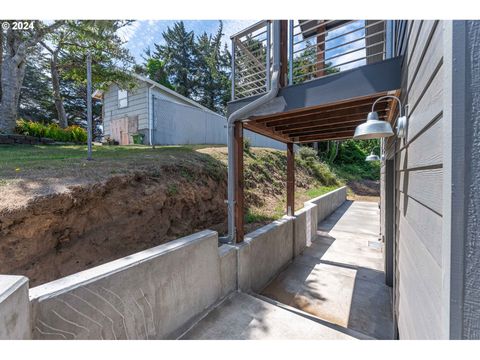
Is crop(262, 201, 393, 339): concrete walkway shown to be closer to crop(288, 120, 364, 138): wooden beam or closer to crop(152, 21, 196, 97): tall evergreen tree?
crop(288, 120, 364, 138): wooden beam

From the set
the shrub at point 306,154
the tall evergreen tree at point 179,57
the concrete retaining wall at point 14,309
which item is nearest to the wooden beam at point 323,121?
the concrete retaining wall at point 14,309

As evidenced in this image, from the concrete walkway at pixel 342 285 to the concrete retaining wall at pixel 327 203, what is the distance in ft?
4.95

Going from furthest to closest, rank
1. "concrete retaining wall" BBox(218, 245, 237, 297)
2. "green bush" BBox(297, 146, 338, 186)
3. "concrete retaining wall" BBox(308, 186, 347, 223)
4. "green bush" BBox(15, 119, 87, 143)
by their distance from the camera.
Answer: "green bush" BBox(297, 146, 338, 186), "concrete retaining wall" BBox(308, 186, 347, 223), "green bush" BBox(15, 119, 87, 143), "concrete retaining wall" BBox(218, 245, 237, 297)

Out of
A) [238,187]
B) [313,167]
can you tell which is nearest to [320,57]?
[238,187]

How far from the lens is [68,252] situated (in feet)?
8.79

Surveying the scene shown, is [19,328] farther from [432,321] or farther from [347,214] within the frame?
[347,214]

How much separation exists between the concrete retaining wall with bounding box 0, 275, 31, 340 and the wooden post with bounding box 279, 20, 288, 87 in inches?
131

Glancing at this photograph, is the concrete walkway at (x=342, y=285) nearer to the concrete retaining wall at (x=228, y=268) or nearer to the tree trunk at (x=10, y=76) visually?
the concrete retaining wall at (x=228, y=268)

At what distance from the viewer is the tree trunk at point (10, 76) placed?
6.08 m

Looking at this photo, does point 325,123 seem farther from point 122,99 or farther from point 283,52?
point 122,99

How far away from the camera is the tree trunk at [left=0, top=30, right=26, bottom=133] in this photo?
608 centimetres

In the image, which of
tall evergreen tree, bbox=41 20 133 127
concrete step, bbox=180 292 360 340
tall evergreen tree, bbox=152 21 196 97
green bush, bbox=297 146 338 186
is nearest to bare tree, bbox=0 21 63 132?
tall evergreen tree, bbox=41 20 133 127
